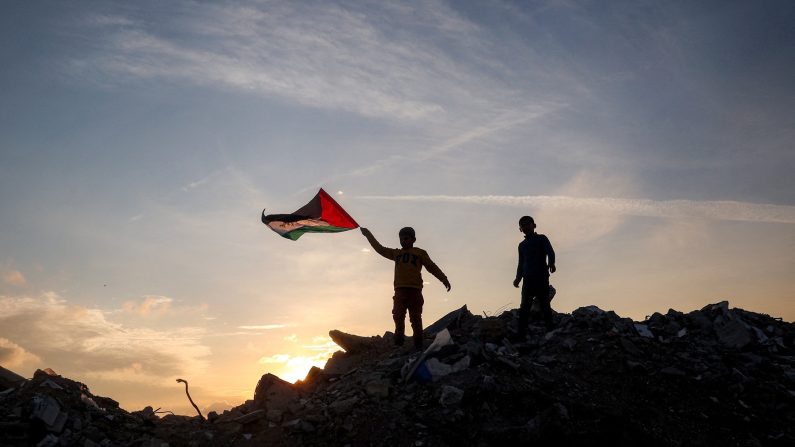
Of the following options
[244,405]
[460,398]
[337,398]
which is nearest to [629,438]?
[460,398]

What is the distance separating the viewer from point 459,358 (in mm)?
8953

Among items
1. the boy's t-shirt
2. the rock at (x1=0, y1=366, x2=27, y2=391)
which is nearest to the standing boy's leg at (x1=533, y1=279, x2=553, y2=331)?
the boy's t-shirt

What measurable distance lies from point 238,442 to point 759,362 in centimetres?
957

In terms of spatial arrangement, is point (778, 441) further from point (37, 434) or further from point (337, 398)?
point (37, 434)

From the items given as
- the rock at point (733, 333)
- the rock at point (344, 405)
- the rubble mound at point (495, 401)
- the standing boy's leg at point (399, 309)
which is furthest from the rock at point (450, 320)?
the rock at point (733, 333)

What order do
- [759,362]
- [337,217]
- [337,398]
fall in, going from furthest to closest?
[337,217] < [759,362] < [337,398]

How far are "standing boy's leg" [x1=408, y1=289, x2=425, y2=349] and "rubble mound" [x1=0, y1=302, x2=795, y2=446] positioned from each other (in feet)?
1.39

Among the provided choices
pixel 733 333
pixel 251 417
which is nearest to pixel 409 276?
pixel 251 417

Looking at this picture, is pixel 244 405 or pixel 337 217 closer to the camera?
pixel 244 405

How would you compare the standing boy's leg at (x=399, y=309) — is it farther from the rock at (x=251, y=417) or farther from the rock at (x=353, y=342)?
the rock at (x=251, y=417)

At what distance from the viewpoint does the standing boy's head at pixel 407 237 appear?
33.8 feet

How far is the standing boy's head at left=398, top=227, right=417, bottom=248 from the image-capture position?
406 inches

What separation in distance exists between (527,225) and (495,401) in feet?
13.6

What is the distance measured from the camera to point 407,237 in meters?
10.3
